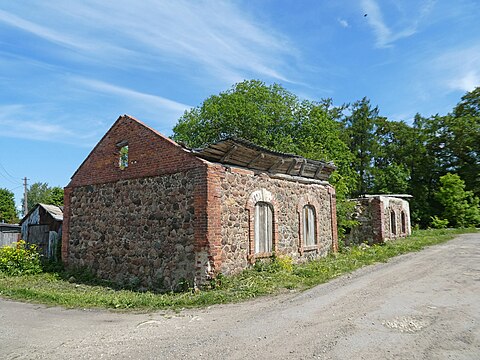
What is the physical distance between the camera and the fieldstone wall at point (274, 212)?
962cm

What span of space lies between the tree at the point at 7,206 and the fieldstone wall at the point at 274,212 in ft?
137

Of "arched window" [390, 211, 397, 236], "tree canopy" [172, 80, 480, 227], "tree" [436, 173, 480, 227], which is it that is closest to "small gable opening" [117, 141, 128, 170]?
"tree canopy" [172, 80, 480, 227]

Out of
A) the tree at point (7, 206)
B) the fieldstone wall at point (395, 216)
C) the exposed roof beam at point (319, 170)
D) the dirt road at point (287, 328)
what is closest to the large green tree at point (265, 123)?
the fieldstone wall at point (395, 216)

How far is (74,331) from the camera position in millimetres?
6242

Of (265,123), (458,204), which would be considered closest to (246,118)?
(265,123)

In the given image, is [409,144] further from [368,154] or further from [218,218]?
[218,218]

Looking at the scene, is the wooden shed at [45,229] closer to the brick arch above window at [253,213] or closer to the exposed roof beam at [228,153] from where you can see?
the brick arch above window at [253,213]

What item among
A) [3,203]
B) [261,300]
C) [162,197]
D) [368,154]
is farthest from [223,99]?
[3,203]

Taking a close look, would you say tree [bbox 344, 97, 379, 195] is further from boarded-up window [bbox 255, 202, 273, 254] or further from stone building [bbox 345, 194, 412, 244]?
boarded-up window [bbox 255, 202, 273, 254]

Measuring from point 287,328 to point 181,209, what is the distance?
4814 mm

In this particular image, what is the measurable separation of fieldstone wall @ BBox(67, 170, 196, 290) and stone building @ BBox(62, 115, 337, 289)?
0.10 ft

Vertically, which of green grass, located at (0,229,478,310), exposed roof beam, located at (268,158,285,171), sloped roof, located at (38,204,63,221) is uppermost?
exposed roof beam, located at (268,158,285,171)

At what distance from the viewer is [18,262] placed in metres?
12.8

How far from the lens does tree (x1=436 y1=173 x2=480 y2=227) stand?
3011 centimetres
